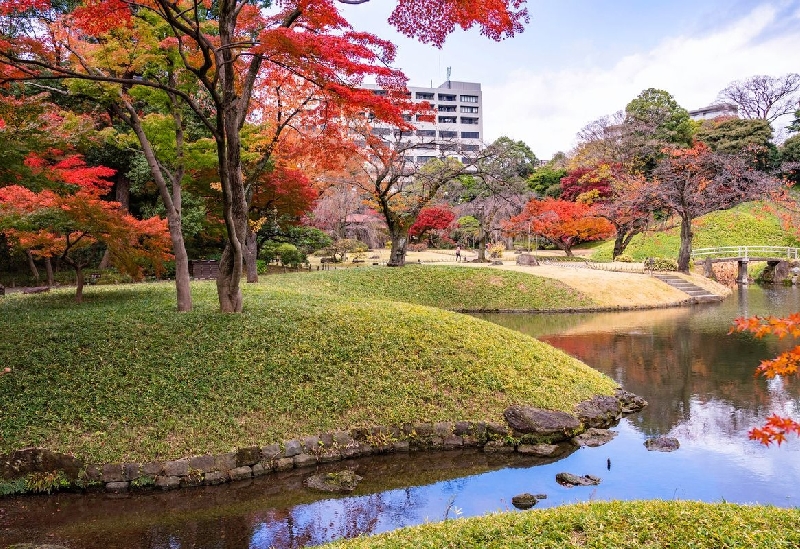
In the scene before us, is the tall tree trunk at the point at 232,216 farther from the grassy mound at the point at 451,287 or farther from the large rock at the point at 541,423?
the grassy mound at the point at 451,287

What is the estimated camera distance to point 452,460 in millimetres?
8352

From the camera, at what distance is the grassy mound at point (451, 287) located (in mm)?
22953

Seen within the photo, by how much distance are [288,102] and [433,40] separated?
8068mm

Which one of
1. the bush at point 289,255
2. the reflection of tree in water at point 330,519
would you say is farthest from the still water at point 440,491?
the bush at point 289,255

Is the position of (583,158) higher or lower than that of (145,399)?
higher

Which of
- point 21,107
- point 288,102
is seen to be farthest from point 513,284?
point 21,107

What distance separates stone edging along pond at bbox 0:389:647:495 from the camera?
284 inches

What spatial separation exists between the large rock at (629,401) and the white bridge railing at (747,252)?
26.3 meters

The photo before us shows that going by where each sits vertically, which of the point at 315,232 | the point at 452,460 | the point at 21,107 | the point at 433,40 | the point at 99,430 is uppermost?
the point at 433,40

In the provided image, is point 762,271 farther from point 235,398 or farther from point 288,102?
point 235,398

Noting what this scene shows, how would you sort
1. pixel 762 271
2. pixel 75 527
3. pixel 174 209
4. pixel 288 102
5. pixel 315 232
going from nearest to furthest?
1. pixel 75 527
2. pixel 174 209
3. pixel 288 102
4. pixel 315 232
5. pixel 762 271

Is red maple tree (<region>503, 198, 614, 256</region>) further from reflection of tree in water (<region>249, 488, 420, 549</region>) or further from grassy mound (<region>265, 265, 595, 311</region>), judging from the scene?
reflection of tree in water (<region>249, 488, 420, 549</region>)

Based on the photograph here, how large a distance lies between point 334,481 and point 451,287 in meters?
17.0

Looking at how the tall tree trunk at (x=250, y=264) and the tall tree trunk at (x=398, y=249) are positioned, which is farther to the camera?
the tall tree trunk at (x=398, y=249)
